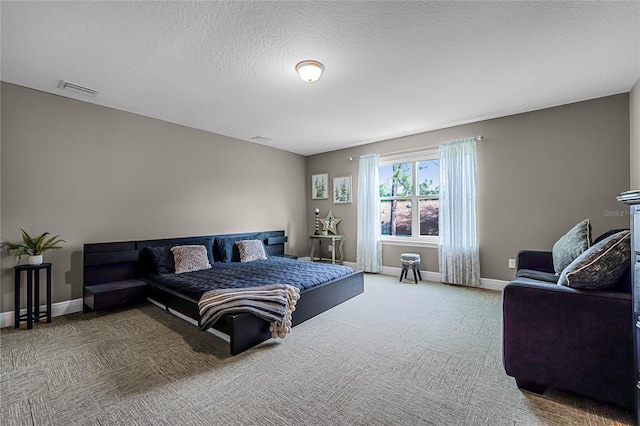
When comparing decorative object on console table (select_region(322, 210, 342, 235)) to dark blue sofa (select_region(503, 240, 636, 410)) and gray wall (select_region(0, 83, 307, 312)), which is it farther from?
dark blue sofa (select_region(503, 240, 636, 410))

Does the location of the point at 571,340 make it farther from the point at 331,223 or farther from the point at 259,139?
the point at 259,139

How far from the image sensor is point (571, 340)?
166 centimetres

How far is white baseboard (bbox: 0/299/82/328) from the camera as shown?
9.46 ft

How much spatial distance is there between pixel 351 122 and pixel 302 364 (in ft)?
11.0

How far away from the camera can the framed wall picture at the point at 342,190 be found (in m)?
5.82

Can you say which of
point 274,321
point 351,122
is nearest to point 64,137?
point 274,321

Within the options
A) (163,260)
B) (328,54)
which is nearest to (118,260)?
(163,260)

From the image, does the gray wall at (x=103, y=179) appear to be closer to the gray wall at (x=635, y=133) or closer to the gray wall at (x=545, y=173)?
the gray wall at (x=545, y=173)

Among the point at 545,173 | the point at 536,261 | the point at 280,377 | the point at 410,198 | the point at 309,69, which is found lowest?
the point at 280,377

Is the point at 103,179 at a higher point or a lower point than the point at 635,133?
lower

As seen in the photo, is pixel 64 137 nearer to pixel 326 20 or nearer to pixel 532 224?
pixel 326 20

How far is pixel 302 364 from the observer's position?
85.4 inches

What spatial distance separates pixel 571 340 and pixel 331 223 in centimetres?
453

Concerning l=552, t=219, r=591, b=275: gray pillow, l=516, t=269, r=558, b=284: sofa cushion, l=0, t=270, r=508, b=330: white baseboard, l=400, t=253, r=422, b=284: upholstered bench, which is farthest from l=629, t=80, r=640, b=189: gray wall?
l=400, t=253, r=422, b=284: upholstered bench
